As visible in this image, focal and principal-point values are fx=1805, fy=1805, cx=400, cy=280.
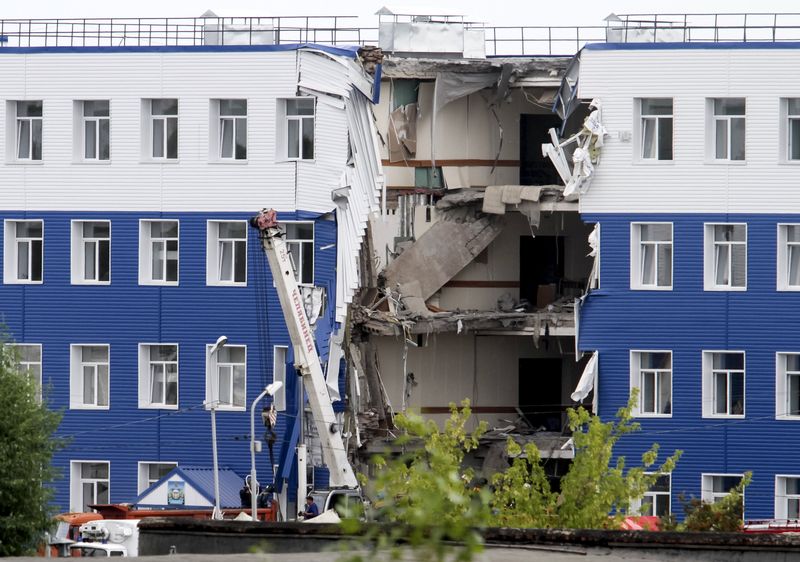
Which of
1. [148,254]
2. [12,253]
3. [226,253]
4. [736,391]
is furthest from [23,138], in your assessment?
[736,391]

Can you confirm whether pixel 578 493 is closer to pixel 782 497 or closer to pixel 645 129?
pixel 782 497

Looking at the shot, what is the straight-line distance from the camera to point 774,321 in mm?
47688

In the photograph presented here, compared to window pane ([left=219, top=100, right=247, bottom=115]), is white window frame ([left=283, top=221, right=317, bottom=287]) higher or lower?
lower

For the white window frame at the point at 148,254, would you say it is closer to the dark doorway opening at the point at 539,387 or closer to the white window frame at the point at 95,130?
the white window frame at the point at 95,130

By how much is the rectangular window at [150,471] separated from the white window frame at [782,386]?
53.0 ft

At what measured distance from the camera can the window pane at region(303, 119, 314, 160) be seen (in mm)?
47969

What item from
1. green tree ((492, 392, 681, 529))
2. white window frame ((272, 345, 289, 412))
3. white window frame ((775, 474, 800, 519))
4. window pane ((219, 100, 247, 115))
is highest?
window pane ((219, 100, 247, 115))

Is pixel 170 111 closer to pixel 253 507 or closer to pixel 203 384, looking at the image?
pixel 203 384

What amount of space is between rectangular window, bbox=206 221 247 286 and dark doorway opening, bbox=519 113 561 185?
32.3 feet

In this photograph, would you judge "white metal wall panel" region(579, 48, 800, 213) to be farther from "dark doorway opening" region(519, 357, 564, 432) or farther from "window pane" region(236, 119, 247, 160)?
"window pane" region(236, 119, 247, 160)

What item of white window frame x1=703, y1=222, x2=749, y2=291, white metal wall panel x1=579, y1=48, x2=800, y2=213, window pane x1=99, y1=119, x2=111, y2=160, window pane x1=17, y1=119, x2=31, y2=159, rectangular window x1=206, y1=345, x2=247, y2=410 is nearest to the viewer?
white metal wall panel x1=579, y1=48, x2=800, y2=213

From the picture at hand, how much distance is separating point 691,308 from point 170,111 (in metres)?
14.9

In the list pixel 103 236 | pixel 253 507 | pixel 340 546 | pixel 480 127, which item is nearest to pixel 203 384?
pixel 103 236

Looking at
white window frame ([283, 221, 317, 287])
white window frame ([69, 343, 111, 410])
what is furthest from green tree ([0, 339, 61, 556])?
white window frame ([283, 221, 317, 287])
